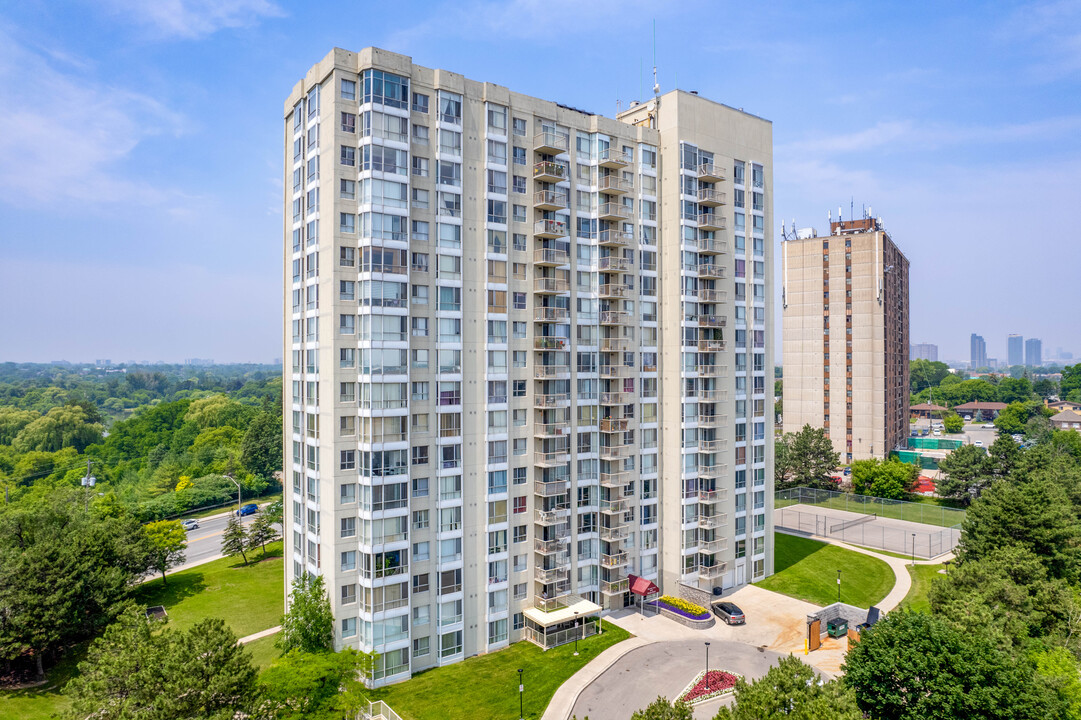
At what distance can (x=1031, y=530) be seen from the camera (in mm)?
57688

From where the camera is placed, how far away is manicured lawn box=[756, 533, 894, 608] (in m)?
63.5

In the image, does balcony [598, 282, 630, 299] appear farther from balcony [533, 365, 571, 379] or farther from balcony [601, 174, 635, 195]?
balcony [601, 174, 635, 195]

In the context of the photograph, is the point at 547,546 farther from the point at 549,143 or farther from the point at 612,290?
the point at 549,143

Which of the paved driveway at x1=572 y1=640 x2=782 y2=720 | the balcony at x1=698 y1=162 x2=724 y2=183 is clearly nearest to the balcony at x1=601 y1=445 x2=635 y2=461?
the paved driveway at x1=572 y1=640 x2=782 y2=720

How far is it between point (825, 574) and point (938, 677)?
3731cm

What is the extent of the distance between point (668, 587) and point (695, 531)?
6.42m

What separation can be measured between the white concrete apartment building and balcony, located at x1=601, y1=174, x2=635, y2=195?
0.79 ft

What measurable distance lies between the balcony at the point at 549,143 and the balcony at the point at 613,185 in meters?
5.41

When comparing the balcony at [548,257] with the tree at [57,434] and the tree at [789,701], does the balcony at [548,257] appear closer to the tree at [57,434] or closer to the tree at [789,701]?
the tree at [789,701]

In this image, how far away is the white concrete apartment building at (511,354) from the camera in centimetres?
4522

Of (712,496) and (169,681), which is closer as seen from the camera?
(169,681)

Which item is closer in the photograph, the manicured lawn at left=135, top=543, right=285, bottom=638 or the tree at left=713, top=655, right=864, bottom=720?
the tree at left=713, top=655, right=864, bottom=720

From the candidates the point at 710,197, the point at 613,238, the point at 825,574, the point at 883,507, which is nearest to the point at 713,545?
the point at 825,574

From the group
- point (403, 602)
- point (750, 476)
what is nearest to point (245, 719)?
point (403, 602)
